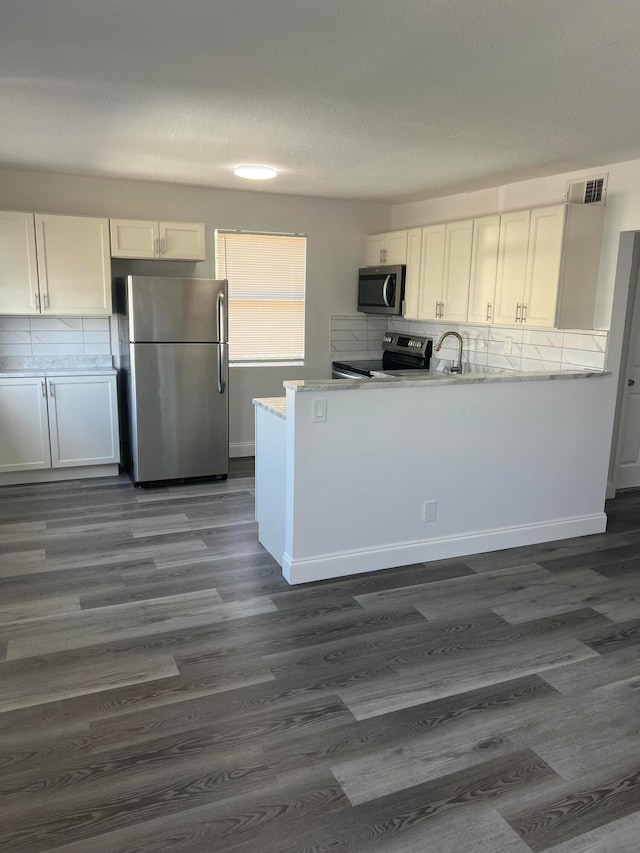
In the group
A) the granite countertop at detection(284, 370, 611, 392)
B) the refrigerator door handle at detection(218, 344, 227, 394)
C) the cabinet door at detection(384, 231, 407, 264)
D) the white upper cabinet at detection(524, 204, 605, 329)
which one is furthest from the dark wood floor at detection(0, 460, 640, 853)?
the cabinet door at detection(384, 231, 407, 264)

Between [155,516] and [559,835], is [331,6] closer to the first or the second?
[559,835]

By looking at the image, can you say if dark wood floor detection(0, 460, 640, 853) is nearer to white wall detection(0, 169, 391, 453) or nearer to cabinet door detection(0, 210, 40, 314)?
cabinet door detection(0, 210, 40, 314)

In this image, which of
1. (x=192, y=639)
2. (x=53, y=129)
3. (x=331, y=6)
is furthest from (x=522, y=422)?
(x=53, y=129)

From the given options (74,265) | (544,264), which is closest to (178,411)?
(74,265)

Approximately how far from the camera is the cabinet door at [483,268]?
15.1ft

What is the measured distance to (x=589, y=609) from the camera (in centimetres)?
320

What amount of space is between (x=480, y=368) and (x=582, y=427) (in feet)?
4.42

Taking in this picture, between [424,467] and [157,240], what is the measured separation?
299 cm

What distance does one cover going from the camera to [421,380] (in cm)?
351

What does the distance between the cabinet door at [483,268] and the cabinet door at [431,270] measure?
0.37 meters

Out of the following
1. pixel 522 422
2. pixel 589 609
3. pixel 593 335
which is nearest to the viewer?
pixel 589 609

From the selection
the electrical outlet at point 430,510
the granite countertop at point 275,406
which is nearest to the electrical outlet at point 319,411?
the granite countertop at point 275,406

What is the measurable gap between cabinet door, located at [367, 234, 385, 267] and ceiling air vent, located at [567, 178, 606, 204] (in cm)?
191

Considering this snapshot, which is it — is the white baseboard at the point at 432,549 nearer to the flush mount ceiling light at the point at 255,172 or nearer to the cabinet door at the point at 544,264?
the cabinet door at the point at 544,264
